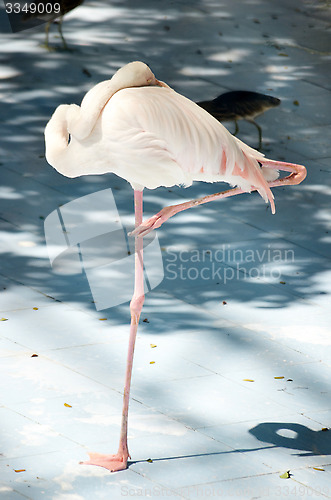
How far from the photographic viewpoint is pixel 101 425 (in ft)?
17.0

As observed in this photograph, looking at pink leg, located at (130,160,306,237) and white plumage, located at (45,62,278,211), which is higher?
white plumage, located at (45,62,278,211)

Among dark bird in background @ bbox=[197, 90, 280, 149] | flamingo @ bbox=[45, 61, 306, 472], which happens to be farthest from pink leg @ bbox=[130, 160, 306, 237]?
dark bird in background @ bbox=[197, 90, 280, 149]

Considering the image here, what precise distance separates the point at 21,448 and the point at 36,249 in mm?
2691

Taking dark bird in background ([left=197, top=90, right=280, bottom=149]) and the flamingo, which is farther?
dark bird in background ([left=197, top=90, right=280, bottom=149])

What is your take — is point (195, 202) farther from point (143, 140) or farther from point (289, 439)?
point (289, 439)

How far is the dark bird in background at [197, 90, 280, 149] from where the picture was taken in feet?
29.8

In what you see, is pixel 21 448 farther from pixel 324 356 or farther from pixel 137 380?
pixel 324 356

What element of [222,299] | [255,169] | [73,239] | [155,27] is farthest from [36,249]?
[155,27]

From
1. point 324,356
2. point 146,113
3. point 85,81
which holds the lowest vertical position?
point 324,356

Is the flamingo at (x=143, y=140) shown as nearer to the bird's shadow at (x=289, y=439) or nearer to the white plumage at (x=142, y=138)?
the white plumage at (x=142, y=138)

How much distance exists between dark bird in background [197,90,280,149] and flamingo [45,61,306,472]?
4.41 metres

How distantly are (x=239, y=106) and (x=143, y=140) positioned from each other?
4946 mm

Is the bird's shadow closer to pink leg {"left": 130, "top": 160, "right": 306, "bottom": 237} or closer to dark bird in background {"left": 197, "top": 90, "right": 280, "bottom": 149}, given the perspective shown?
pink leg {"left": 130, "top": 160, "right": 306, "bottom": 237}

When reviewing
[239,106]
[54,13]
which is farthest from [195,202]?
[54,13]
